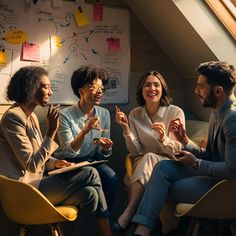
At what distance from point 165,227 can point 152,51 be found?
1.53 metres

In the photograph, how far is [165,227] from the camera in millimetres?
2416

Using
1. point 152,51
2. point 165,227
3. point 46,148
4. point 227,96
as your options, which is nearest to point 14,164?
point 46,148

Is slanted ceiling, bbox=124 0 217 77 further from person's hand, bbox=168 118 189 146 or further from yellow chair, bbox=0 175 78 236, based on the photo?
yellow chair, bbox=0 175 78 236

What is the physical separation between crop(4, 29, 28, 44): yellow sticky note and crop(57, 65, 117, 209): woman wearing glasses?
19.2 inches

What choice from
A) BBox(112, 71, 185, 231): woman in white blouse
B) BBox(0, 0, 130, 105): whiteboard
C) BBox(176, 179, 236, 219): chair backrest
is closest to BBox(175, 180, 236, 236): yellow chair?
BBox(176, 179, 236, 219): chair backrest

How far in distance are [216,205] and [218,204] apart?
0.01 meters

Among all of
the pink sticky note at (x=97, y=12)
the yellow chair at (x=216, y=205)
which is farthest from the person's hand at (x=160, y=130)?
the pink sticky note at (x=97, y=12)

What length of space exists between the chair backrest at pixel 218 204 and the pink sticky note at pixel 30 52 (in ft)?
5.01

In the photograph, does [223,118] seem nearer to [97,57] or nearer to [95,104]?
[95,104]

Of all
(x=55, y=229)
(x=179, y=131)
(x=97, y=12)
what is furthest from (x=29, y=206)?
(x=97, y=12)

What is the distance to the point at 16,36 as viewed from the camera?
279 centimetres

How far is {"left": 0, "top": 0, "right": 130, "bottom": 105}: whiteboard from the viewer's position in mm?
2793

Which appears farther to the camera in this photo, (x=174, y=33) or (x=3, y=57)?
(x=174, y=33)

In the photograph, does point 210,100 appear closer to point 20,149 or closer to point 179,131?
point 179,131
